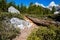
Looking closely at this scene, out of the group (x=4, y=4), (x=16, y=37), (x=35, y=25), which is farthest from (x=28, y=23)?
(x=4, y=4)

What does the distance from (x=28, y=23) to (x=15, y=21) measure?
106cm

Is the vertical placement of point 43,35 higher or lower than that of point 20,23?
A: lower

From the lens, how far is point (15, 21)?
47.2 ft

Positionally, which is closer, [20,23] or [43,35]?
[43,35]

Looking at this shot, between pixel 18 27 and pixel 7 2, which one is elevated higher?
pixel 7 2

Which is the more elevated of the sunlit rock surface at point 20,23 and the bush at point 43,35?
the sunlit rock surface at point 20,23

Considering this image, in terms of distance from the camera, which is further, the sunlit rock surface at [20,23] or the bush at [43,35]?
the sunlit rock surface at [20,23]

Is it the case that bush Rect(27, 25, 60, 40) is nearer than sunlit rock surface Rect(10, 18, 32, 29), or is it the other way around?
bush Rect(27, 25, 60, 40)

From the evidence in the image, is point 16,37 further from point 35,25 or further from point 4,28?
point 35,25

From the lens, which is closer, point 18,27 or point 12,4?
point 18,27

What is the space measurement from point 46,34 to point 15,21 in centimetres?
312

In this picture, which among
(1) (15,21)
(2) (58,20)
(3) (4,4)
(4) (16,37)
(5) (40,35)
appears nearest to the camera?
(5) (40,35)

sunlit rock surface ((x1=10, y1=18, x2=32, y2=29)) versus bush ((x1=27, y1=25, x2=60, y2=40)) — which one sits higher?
sunlit rock surface ((x1=10, y1=18, x2=32, y2=29))

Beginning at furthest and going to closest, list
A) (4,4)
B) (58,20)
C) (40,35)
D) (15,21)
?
(4,4), (58,20), (15,21), (40,35)
